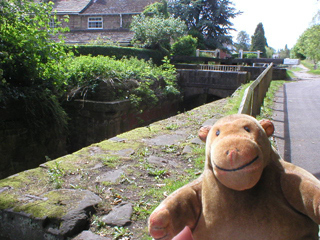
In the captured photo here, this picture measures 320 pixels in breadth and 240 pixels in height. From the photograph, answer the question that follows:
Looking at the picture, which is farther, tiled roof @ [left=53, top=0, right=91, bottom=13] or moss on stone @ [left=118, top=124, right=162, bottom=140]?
tiled roof @ [left=53, top=0, right=91, bottom=13]

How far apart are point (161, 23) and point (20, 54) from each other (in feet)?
56.4

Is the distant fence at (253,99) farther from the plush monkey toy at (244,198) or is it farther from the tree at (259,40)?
the tree at (259,40)

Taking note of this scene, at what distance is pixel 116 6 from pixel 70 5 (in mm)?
4858

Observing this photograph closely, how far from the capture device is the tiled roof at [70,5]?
29992 millimetres

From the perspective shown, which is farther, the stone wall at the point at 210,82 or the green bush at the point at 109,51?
the green bush at the point at 109,51

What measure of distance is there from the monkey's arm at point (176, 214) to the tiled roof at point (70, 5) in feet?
103

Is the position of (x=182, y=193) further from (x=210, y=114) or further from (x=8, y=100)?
(x=8, y=100)

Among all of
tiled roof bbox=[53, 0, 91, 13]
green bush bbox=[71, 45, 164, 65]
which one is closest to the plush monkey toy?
green bush bbox=[71, 45, 164, 65]

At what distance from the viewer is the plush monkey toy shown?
1530 mm

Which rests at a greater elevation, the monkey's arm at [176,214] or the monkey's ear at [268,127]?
the monkey's ear at [268,127]

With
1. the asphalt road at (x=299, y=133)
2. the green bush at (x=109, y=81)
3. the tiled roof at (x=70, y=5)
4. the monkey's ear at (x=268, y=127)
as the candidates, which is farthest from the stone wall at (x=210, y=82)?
the tiled roof at (x=70, y=5)

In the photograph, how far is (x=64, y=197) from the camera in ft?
9.78

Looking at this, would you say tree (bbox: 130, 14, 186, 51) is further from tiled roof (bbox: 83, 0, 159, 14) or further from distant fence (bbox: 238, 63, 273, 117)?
distant fence (bbox: 238, 63, 273, 117)

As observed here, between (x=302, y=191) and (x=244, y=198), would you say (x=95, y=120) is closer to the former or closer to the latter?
(x=244, y=198)
